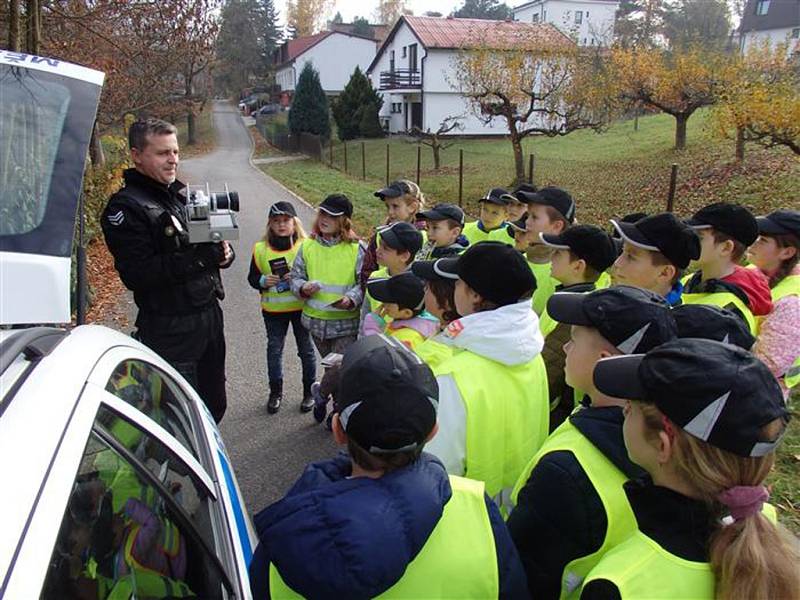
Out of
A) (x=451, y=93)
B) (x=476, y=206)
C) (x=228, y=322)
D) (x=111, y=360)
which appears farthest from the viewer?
(x=451, y=93)

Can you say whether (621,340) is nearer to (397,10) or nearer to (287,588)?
(287,588)

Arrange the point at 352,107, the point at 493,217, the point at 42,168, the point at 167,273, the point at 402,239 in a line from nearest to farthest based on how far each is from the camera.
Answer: the point at 42,168 < the point at 167,273 < the point at 402,239 < the point at 493,217 < the point at 352,107

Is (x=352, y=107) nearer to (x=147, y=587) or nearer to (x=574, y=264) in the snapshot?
(x=574, y=264)

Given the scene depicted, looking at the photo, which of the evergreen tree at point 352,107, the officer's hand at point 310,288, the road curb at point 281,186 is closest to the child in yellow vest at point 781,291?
the officer's hand at point 310,288

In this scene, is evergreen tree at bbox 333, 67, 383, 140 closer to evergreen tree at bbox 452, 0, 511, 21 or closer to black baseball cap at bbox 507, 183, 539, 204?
black baseball cap at bbox 507, 183, 539, 204

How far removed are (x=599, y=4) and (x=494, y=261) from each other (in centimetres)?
6069

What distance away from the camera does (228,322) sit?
753 cm

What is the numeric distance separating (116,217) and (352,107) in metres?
39.8

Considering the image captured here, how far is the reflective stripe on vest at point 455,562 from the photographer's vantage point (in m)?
1.40

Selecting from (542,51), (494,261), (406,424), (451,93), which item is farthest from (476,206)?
(451,93)

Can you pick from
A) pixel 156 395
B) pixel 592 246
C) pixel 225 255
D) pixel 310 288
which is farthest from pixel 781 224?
pixel 156 395

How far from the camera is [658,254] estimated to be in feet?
10.2

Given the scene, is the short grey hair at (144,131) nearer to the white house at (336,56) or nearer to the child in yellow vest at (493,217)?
the child in yellow vest at (493,217)

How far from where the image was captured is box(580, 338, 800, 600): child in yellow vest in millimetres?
1271
